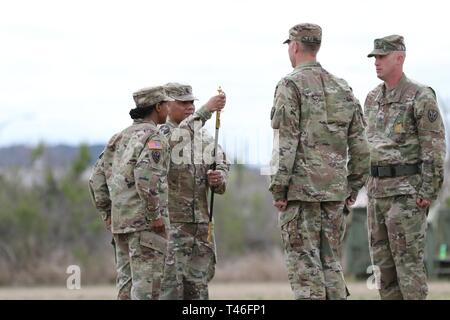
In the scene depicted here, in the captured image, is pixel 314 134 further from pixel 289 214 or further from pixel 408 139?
pixel 408 139

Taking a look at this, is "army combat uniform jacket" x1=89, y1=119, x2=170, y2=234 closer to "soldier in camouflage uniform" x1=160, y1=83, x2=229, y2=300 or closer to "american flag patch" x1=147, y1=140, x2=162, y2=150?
"american flag patch" x1=147, y1=140, x2=162, y2=150

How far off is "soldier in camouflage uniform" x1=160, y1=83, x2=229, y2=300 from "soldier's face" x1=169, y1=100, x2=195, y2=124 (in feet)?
0.11

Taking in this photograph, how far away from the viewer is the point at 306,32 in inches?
411

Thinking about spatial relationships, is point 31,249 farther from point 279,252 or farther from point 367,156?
point 367,156

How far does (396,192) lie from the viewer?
11.5 metres

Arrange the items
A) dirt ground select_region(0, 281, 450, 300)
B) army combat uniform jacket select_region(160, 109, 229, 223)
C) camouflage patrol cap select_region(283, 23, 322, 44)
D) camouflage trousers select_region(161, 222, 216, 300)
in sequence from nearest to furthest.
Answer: camouflage patrol cap select_region(283, 23, 322, 44) < camouflage trousers select_region(161, 222, 216, 300) < army combat uniform jacket select_region(160, 109, 229, 223) < dirt ground select_region(0, 281, 450, 300)

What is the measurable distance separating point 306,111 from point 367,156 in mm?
744

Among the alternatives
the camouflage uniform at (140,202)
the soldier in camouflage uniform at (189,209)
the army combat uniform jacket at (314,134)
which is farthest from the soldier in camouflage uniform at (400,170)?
the camouflage uniform at (140,202)

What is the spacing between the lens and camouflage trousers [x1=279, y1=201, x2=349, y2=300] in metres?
10.2

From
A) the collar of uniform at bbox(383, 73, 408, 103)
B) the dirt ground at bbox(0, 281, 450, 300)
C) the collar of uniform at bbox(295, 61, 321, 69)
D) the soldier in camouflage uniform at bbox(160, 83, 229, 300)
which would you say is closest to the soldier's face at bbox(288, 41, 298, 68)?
the collar of uniform at bbox(295, 61, 321, 69)

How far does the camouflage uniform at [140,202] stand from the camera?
10617 mm

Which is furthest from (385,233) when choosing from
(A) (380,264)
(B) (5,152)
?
(B) (5,152)

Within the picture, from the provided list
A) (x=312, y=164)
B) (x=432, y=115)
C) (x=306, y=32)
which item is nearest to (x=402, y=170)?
(x=432, y=115)
